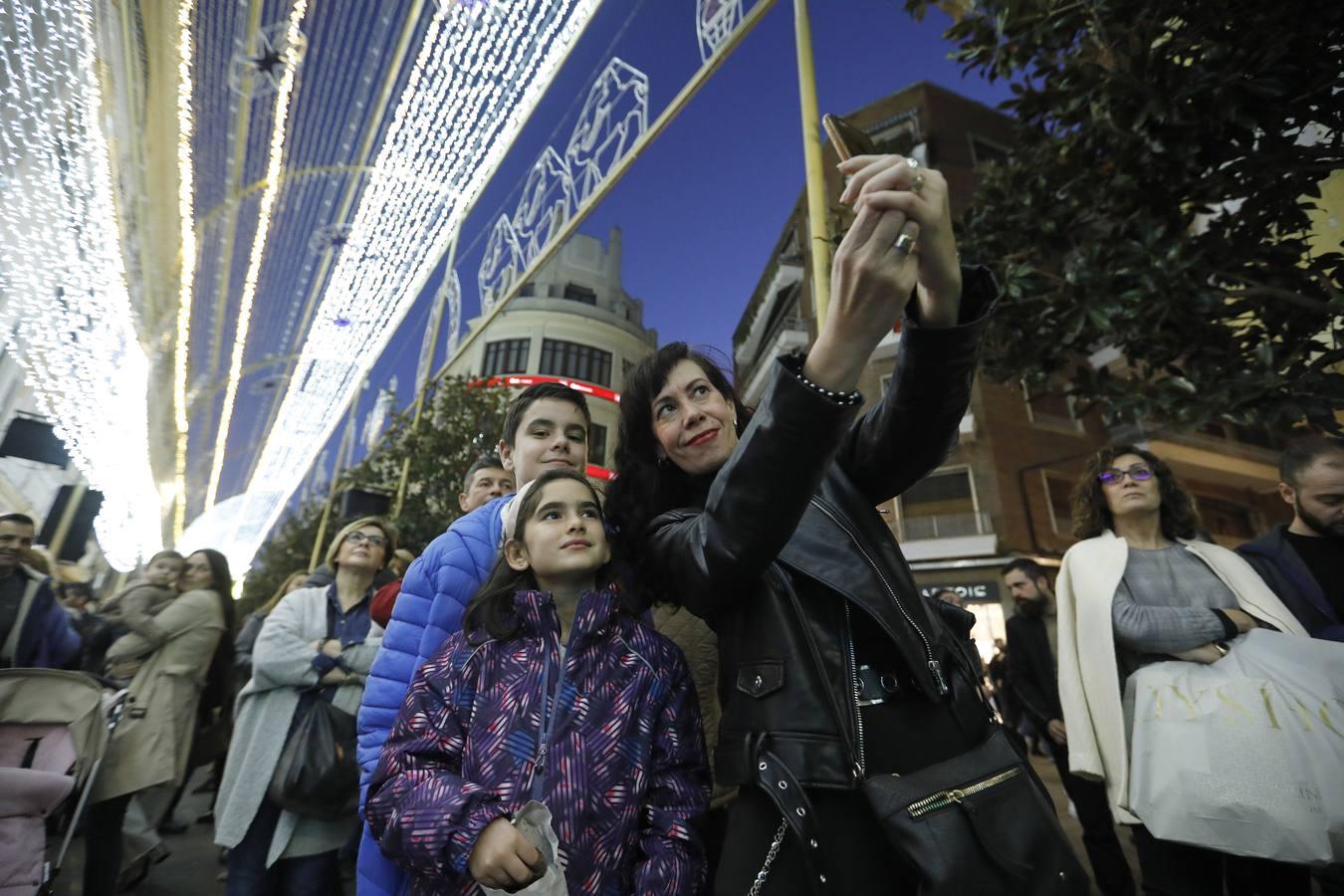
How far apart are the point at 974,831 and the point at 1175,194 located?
147 inches

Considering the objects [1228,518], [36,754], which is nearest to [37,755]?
[36,754]

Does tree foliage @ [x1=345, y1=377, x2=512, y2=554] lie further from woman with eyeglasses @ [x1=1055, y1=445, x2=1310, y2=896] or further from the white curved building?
the white curved building

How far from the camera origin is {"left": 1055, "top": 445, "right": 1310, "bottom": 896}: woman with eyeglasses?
84.0 inches

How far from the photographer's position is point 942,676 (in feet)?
3.44

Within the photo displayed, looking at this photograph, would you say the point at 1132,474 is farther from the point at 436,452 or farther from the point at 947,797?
the point at 436,452

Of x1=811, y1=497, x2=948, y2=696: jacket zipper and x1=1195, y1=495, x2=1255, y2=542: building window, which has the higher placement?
x1=1195, y1=495, x2=1255, y2=542: building window

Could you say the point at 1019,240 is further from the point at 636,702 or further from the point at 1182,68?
the point at 636,702

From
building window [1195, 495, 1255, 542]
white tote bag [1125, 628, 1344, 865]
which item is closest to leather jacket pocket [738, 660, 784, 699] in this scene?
white tote bag [1125, 628, 1344, 865]

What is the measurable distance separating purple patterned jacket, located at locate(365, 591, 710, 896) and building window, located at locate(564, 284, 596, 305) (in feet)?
82.6

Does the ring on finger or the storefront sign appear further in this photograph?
the storefront sign

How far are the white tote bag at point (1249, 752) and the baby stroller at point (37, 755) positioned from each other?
13.9 feet

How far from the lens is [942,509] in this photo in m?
18.5

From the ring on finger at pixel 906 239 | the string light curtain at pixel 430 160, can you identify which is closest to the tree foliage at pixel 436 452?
the string light curtain at pixel 430 160

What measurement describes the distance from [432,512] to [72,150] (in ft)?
28.8
